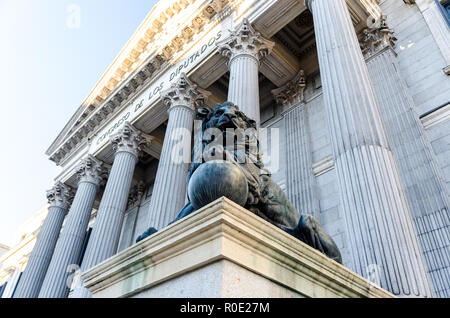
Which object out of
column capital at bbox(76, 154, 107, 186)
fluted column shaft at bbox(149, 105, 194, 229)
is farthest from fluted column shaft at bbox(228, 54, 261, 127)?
column capital at bbox(76, 154, 107, 186)

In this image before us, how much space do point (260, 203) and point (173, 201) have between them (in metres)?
8.67

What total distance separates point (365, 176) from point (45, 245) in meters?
18.8

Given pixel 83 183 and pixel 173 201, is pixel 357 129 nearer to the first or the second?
pixel 173 201

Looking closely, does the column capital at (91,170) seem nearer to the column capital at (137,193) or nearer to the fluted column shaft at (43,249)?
the fluted column shaft at (43,249)

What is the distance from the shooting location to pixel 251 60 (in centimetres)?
1233

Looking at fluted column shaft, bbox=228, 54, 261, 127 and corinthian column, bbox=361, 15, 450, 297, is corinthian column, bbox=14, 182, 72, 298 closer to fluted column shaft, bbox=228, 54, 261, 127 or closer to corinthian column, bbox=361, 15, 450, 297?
fluted column shaft, bbox=228, 54, 261, 127

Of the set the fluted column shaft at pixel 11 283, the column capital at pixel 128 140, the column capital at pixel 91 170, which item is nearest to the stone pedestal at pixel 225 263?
the column capital at pixel 128 140

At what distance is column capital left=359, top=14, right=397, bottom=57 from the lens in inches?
482

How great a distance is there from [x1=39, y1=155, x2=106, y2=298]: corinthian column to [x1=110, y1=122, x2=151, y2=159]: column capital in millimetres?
2857

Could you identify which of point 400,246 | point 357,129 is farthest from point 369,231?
point 357,129

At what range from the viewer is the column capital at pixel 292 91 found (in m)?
15.4

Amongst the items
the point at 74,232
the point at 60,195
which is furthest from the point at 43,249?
the point at 60,195

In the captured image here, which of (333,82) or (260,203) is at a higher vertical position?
(333,82)

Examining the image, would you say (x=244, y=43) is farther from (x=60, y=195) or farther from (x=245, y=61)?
(x=60, y=195)
